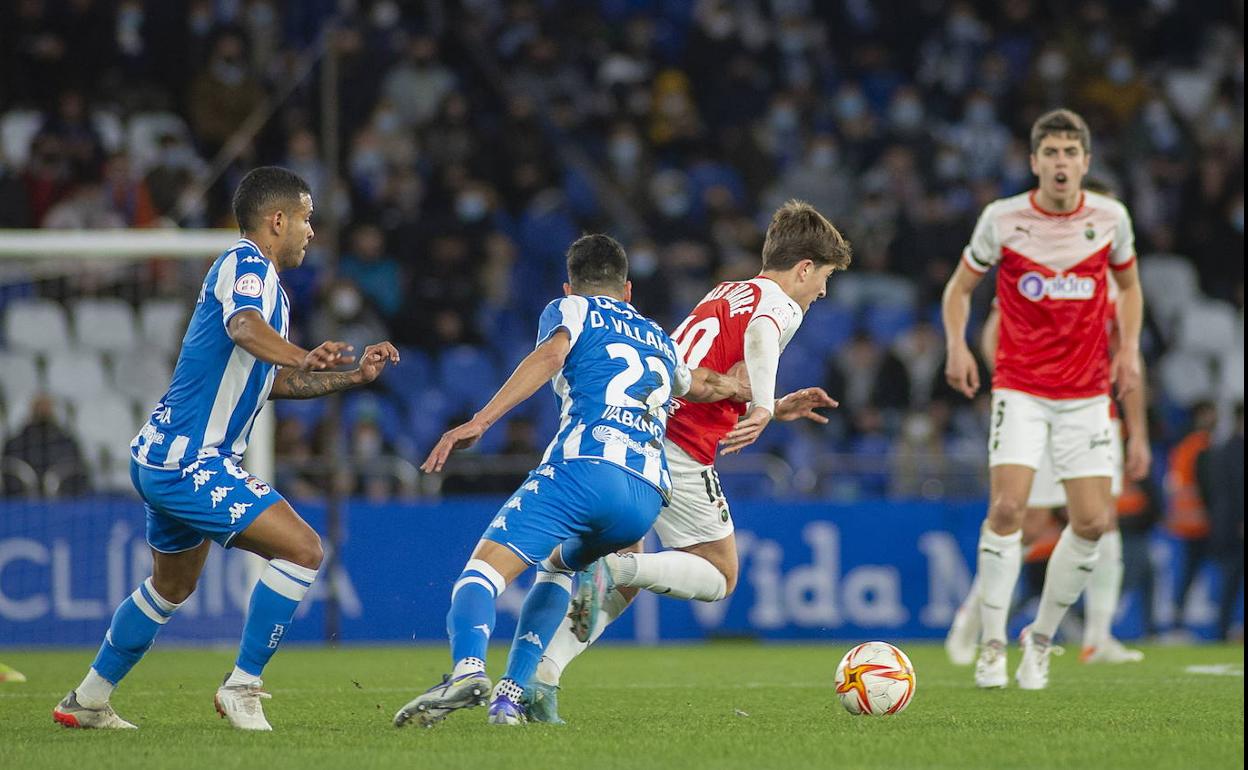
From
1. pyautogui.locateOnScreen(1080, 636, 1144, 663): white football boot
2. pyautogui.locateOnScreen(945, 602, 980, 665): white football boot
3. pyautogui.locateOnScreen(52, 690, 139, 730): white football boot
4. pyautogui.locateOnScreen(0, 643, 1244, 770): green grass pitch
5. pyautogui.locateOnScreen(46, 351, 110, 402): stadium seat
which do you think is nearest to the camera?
pyautogui.locateOnScreen(0, 643, 1244, 770): green grass pitch

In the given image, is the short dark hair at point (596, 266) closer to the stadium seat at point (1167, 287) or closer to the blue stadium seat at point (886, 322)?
Result: the blue stadium seat at point (886, 322)

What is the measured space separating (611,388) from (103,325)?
8.09 metres

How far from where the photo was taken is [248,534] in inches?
244

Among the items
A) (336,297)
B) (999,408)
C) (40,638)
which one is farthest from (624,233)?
(999,408)

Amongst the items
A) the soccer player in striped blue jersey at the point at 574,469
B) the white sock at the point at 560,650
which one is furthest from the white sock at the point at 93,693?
the white sock at the point at 560,650

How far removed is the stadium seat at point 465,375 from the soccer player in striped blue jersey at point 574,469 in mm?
9508

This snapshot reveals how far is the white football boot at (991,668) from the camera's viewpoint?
8234 mm

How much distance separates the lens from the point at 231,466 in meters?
6.27

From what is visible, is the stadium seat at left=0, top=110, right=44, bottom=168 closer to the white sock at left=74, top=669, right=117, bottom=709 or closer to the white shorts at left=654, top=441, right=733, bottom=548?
the white sock at left=74, top=669, right=117, bottom=709

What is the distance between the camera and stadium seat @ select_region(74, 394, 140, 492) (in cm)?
1329

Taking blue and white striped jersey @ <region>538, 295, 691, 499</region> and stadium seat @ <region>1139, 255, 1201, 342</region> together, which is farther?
stadium seat @ <region>1139, 255, 1201, 342</region>

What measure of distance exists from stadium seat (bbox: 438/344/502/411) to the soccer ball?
30.9 ft

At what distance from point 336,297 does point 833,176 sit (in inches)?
236

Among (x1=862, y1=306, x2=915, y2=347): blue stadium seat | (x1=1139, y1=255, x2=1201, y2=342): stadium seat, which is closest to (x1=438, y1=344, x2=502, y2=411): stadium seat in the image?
(x1=862, y1=306, x2=915, y2=347): blue stadium seat
